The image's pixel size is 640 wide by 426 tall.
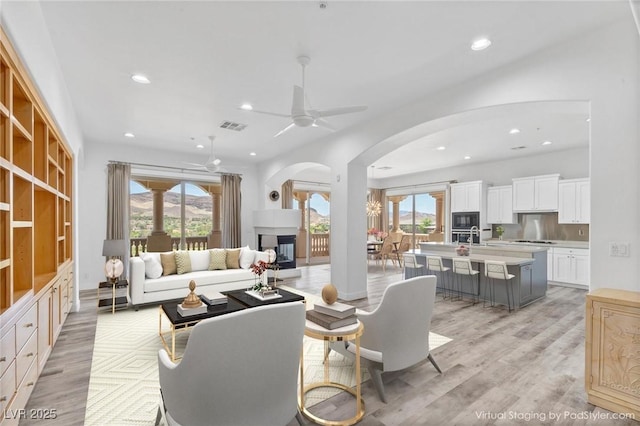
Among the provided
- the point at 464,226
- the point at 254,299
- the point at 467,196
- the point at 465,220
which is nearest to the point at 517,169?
the point at 467,196

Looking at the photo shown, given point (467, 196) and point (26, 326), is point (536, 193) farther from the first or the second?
point (26, 326)

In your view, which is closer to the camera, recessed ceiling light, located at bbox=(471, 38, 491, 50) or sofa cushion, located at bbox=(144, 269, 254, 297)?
recessed ceiling light, located at bbox=(471, 38, 491, 50)

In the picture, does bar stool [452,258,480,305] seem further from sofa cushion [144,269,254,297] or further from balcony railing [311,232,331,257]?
balcony railing [311,232,331,257]

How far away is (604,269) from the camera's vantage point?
2549mm

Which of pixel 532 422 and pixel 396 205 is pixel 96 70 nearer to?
pixel 532 422

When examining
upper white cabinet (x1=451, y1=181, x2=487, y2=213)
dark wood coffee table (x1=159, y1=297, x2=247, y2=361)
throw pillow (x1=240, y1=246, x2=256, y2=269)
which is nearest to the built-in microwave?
upper white cabinet (x1=451, y1=181, x2=487, y2=213)

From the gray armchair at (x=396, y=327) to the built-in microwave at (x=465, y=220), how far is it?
6.18m

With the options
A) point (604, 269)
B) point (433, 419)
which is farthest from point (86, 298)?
point (604, 269)

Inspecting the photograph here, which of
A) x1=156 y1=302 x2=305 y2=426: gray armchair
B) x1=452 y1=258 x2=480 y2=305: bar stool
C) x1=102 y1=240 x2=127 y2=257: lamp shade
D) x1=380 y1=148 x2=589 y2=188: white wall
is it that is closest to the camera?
x1=156 y1=302 x2=305 y2=426: gray armchair

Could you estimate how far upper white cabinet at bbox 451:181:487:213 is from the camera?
785cm

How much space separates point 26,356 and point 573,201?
855cm

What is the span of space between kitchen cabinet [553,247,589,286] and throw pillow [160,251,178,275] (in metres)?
7.43

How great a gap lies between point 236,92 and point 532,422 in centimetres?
426

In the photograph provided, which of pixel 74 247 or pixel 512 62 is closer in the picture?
pixel 512 62
